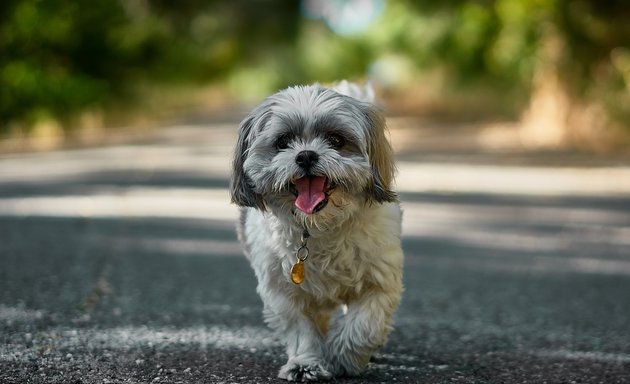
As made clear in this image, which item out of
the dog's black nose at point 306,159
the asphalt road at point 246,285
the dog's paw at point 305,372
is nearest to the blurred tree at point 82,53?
the asphalt road at point 246,285

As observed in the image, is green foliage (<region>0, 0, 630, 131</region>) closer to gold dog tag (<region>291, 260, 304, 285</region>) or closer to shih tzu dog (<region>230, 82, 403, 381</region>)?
shih tzu dog (<region>230, 82, 403, 381</region>)

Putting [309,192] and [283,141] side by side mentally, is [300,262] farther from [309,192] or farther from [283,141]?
[283,141]

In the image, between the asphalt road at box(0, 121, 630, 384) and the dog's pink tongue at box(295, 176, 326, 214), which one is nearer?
the dog's pink tongue at box(295, 176, 326, 214)

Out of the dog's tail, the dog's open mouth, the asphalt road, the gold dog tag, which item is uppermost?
the dog's tail

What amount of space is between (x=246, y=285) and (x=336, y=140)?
130 inches

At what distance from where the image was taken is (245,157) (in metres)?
4.85

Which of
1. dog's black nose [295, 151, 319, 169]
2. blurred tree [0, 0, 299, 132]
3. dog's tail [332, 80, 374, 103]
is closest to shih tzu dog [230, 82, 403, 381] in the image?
dog's black nose [295, 151, 319, 169]

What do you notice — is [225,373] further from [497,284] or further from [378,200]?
[497,284]

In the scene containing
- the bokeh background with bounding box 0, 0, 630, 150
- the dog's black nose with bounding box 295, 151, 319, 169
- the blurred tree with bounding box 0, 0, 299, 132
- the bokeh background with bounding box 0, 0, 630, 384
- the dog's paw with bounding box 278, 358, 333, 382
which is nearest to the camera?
the dog's black nose with bounding box 295, 151, 319, 169

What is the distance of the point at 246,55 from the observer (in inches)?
2366

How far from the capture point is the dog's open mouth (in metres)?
4.57

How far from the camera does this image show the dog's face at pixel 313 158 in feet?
14.9

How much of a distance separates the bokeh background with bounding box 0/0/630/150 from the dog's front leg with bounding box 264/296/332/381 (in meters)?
6.96

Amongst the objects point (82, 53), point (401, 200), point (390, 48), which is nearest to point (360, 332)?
point (401, 200)
